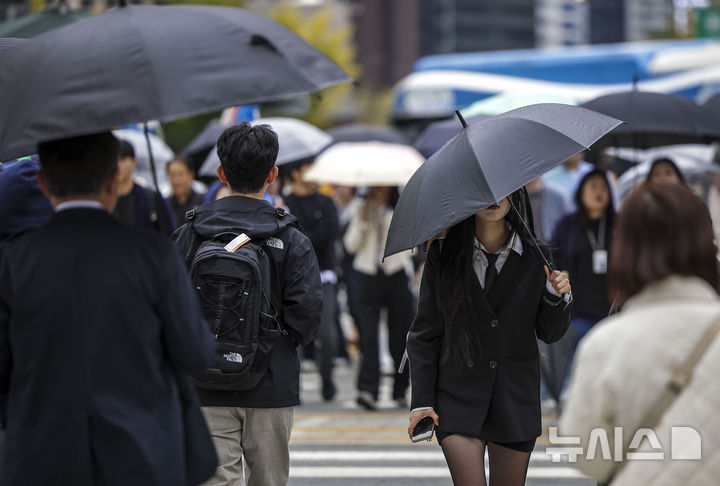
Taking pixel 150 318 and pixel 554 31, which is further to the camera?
pixel 554 31

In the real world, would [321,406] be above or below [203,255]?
below

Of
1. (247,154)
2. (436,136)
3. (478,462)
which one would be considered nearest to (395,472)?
(478,462)

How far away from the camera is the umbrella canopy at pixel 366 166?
1035cm

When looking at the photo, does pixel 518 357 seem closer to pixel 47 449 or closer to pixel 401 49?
pixel 47 449

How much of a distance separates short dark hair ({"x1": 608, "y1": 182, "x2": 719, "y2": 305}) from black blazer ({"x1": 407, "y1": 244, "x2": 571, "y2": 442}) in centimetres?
168

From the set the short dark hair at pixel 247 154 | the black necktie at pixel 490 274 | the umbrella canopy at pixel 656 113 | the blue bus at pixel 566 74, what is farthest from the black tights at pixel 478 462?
the blue bus at pixel 566 74

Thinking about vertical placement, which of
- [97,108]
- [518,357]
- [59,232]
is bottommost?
[518,357]

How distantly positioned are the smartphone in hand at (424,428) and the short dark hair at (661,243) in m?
1.80

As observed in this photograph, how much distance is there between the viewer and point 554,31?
5266 inches

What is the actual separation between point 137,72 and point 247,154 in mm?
1361

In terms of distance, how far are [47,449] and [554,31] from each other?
135 metres

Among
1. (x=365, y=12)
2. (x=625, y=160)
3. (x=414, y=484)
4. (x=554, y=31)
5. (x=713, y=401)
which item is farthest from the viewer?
(x=554, y=31)

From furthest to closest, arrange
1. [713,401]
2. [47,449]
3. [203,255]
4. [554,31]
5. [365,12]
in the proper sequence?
[554,31] < [365,12] < [203,255] < [47,449] < [713,401]

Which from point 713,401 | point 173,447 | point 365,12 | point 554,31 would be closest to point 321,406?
point 173,447
